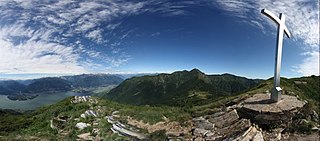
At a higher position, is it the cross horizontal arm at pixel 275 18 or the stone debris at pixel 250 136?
the cross horizontal arm at pixel 275 18

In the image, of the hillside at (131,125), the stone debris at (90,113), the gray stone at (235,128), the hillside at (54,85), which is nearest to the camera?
the gray stone at (235,128)

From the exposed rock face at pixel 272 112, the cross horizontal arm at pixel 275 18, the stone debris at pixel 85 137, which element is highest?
the cross horizontal arm at pixel 275 18

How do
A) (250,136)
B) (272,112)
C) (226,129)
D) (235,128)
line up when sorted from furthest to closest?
(272,112) < (226,129) < (235,128) < (250,136)

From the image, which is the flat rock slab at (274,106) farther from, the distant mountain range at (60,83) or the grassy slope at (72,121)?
the distant mountain range at (60,83)

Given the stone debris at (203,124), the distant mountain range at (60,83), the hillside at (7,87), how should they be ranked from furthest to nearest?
the distant mountain range at (60,83), the hillside at (7,87), the stone debris at (203,124)

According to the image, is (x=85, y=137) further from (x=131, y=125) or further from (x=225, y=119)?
(x=225, y=119)

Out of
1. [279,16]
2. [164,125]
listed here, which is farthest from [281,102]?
[164,125]

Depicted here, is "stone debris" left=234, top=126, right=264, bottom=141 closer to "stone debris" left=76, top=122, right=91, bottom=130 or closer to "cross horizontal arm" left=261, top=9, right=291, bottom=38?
"cross horizontal arm" left=261, top=9, right=291, bottom=38

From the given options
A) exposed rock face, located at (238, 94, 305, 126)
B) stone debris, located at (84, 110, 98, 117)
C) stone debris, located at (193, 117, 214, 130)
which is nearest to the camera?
exposed rock face, located at (238, 94, 305, 126)

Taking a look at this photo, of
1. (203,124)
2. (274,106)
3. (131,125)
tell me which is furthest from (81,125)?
(274,106)

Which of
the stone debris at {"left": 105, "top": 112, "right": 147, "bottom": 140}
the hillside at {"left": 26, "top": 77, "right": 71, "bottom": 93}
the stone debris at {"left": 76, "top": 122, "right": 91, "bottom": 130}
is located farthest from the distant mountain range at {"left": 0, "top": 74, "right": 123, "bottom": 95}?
the stone debris at {"left": 105, "top": 112, "right": 147, "bottom": 140}

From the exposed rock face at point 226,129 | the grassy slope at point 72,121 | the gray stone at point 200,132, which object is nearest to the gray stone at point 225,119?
the exposed rock face at point 226,129
